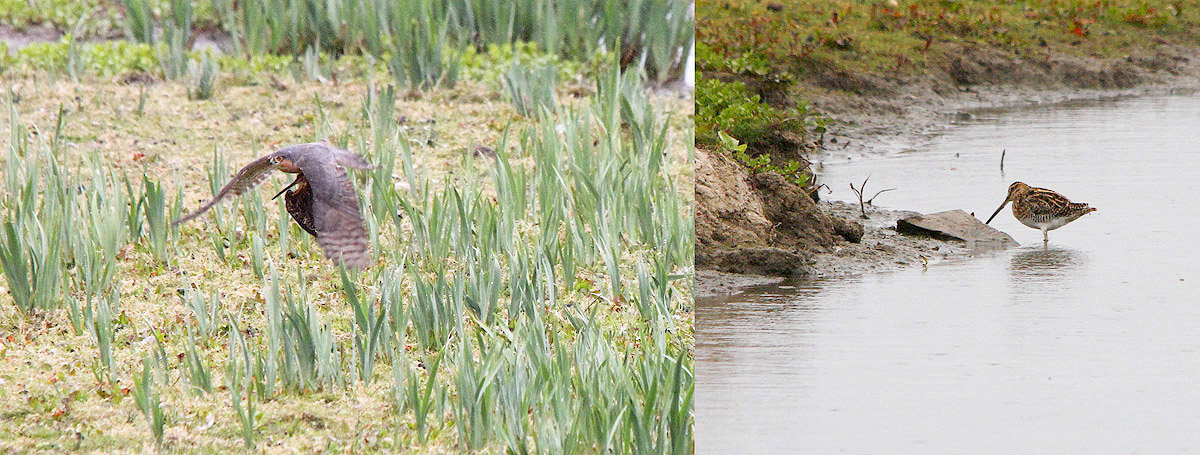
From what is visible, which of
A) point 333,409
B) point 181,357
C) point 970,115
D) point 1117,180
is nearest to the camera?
point 333,409

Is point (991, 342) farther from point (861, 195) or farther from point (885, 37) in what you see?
point (885, 37)

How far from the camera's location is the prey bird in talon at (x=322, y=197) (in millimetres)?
3146

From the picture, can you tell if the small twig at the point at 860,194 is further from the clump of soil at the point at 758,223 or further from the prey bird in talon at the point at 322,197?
the prey bird in talon at the point at 322,197

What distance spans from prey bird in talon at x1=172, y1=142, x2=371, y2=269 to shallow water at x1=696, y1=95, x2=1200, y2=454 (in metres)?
0.89

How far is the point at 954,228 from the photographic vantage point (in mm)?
3846

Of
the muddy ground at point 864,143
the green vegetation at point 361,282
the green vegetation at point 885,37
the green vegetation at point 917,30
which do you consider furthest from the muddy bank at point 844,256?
the green vegetation at point 917,30

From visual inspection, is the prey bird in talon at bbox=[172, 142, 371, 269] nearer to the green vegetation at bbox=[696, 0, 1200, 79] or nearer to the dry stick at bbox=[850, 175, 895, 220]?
the dry stick at bbox=[850, 175, 895, 220]

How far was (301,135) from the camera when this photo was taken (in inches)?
181

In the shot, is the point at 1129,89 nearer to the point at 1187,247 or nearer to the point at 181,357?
the point at 1187,247

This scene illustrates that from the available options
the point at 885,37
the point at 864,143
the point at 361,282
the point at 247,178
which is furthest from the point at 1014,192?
the point at 885,37

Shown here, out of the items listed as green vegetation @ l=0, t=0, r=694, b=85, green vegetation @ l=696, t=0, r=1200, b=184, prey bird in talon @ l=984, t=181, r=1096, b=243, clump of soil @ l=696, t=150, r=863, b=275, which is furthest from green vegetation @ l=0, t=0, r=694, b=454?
prey bird in talon @ l=984, t=181, r=1096, b=243

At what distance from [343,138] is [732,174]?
3.92ft

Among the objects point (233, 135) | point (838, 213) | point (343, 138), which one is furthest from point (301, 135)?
point (838, 213)

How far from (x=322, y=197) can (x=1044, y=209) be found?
2.08 m
